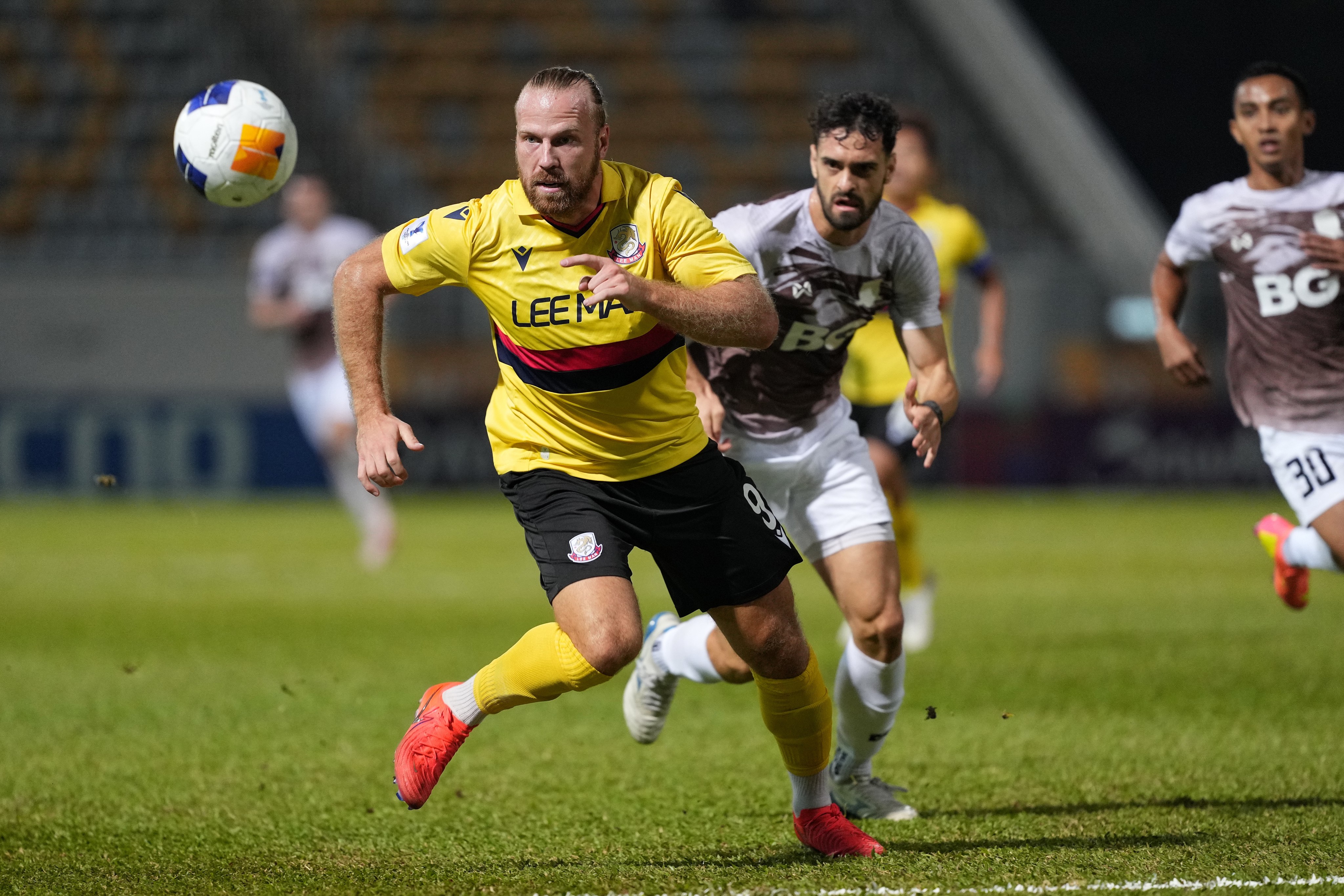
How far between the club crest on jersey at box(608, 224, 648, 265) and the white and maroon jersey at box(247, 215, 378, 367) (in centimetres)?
923

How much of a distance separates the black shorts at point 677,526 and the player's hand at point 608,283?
73cm

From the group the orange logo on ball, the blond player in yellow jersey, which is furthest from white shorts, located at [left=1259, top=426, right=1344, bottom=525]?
the orange logo on ball

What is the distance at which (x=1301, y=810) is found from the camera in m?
5.12

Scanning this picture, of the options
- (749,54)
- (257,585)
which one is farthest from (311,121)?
(257,585)

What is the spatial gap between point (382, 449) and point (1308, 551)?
3882 millimetres

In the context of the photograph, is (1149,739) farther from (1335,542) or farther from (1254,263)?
(1254,263)

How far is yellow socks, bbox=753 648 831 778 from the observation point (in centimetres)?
479

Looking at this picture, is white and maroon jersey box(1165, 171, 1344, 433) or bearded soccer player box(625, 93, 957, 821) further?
white and maroon jersey box(1165, 171, 1344, 433)

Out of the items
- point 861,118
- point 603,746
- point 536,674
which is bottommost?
point 603,746

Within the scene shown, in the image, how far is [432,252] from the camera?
454 centimetres

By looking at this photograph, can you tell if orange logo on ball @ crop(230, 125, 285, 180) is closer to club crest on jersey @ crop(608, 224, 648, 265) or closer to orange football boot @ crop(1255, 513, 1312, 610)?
club crest on jersey @ crop(608, 224, 648, 265)

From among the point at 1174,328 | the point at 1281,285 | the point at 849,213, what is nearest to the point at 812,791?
the point at 849,213

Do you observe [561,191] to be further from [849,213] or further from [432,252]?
[849,213]

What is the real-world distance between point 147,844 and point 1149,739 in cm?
365
